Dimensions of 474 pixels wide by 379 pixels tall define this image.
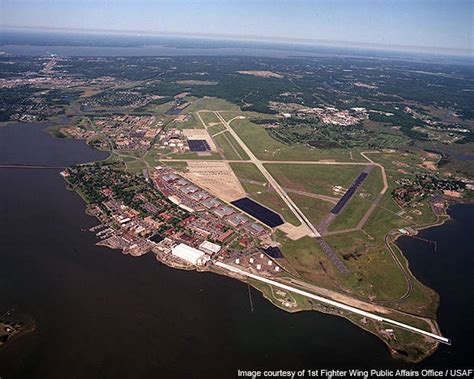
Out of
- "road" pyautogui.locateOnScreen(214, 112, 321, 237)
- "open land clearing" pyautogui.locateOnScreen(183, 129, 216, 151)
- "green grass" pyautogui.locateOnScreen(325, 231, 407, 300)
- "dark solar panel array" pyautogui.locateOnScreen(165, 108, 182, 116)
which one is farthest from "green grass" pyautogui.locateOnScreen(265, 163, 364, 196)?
"dark solar panel array" pyautogui.locateOnScreen(165, 108, 182, 116)

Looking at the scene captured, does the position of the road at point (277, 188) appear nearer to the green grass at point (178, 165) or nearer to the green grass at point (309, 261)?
the green grass at point (309, 261)

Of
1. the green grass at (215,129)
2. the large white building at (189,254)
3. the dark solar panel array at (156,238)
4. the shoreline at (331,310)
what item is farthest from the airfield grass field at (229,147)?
the shoreline at (331,310)

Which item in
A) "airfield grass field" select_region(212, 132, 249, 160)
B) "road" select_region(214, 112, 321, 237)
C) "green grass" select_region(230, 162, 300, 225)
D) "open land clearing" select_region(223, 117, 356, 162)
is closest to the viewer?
"road" select_region(214, 112, 321, 237)

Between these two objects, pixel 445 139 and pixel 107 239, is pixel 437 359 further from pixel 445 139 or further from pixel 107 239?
pixel 445 139

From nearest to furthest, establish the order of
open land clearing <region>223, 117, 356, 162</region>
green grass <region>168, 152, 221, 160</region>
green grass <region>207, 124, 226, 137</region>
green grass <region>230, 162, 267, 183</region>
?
1. green grass <region>230, 162, 267, 183</region>
2. green grass <region>168, 152, 221, 160</region>
3. open land clearing <region>223, 117, 356, 162</region>
4. green grass <region>207, 124, 226, 137</region>

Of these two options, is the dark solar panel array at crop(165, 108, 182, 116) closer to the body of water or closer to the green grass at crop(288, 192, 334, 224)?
the green grass at crop(288, 192, 334, 224)

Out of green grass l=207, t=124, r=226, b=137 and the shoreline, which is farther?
green grass l=207, t=124, r=226, b=137
